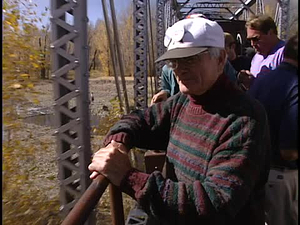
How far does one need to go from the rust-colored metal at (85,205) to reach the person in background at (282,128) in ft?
2.75

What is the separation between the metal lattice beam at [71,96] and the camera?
6.57ft

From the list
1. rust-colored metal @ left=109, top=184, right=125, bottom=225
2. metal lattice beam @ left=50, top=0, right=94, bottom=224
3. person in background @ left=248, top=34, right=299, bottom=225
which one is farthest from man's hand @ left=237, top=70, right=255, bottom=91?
rust-colored metal @ left=109, top=184, right=125, bottom=225

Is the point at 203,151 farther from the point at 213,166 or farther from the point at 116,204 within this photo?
the point at 116,204

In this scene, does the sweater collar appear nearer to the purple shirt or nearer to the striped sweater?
the striped sweater

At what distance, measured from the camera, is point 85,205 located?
3.59ft

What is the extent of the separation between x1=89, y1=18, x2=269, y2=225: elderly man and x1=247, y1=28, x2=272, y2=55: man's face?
5.45 ft

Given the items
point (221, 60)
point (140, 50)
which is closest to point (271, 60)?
point (221, 60)

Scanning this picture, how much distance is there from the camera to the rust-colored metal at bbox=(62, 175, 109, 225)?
1.07 m

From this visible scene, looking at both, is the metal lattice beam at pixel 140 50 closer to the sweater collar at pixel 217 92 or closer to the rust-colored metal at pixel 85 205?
the sweater collar at pixel 217 92

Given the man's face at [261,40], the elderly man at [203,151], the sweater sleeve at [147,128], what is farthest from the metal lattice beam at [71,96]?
the man's face at [261,40]

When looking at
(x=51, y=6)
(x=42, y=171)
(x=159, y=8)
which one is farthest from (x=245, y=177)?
(x=159, y=8)

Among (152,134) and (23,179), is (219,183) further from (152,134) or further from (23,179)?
(23,179)

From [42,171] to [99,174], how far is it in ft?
12.9

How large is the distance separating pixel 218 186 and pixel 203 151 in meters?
0.18
